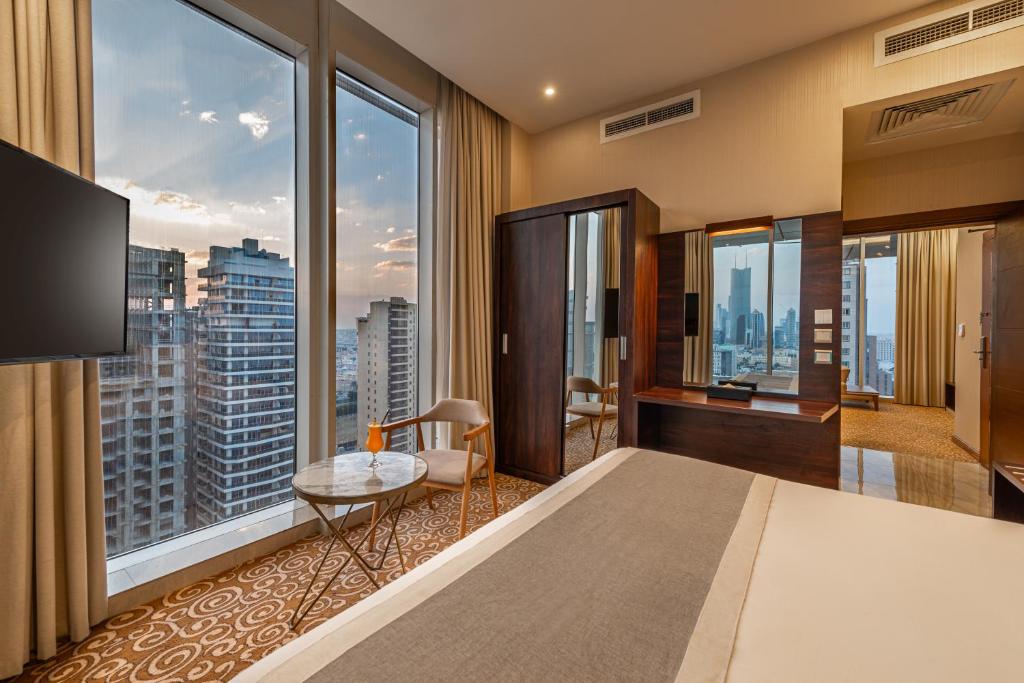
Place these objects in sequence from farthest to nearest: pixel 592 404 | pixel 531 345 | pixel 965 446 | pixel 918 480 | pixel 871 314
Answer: pixel 871 314 → pixel 965 446 → pixel 531 345 → pixel 918 480 → pixel 592 404

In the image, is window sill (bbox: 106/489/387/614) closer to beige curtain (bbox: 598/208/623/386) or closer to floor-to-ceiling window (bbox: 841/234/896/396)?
beige curtain (bbox: 598/208/623/386)

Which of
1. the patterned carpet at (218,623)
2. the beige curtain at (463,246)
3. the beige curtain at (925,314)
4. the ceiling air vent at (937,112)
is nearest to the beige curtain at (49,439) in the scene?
the patterned carpet at (218,623)

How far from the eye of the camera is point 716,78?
3.07 meters

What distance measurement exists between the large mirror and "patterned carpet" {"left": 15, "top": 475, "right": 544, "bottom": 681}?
4.23ft

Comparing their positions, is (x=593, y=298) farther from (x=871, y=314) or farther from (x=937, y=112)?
(x=871, y=314)

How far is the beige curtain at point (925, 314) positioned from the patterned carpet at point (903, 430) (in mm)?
370

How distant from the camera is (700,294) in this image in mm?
3094

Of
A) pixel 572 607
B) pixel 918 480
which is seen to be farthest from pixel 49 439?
pixel 918 480

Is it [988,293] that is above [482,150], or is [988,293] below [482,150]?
below

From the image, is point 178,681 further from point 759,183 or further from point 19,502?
point 759,183

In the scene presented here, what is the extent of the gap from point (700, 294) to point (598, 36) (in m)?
1.83

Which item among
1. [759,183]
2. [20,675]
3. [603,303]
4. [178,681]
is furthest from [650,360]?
[20,675]

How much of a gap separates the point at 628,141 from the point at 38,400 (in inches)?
150

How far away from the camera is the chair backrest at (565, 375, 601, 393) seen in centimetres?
327
